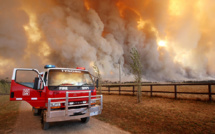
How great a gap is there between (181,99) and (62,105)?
34.1 ft

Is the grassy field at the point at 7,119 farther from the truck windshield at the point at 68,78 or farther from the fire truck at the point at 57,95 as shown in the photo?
the truck windshield at the point at 68,78

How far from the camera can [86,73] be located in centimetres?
686

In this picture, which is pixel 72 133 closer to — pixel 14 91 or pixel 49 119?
pixel 49 119

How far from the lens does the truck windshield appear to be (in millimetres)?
5627

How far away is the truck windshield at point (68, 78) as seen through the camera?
5627 mm

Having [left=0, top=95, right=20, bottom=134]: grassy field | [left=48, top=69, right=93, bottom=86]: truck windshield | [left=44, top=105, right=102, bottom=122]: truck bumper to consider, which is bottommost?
[left=0, top=95, right=20, bottom=134]: grassy field

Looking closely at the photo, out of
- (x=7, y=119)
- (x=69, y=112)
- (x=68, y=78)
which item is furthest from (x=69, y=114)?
(x=7, y=119)

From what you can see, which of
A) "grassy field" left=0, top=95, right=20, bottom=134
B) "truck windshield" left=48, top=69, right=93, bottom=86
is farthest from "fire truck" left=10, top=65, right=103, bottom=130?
"grassy field" left=0, top=95, right=20, bottom=134

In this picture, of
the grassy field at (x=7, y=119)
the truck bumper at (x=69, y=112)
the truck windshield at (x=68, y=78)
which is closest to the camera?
the truck bumper at (x=69, y=112)

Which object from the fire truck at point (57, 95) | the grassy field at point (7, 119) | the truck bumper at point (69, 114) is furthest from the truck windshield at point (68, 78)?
the grassy field at point (7, 119)

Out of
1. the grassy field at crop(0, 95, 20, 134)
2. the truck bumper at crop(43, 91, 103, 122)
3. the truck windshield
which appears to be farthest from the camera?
the truck windshield

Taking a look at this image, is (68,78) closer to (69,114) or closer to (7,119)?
(69,114)

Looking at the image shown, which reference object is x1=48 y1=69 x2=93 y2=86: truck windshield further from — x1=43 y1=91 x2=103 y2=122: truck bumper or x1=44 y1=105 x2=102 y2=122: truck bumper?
x1=44 y1=105 x2=102 y2=122: truck bumper

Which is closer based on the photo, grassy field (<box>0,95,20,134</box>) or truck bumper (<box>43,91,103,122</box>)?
truck bumper (<box>43,91,103,122</box>)
